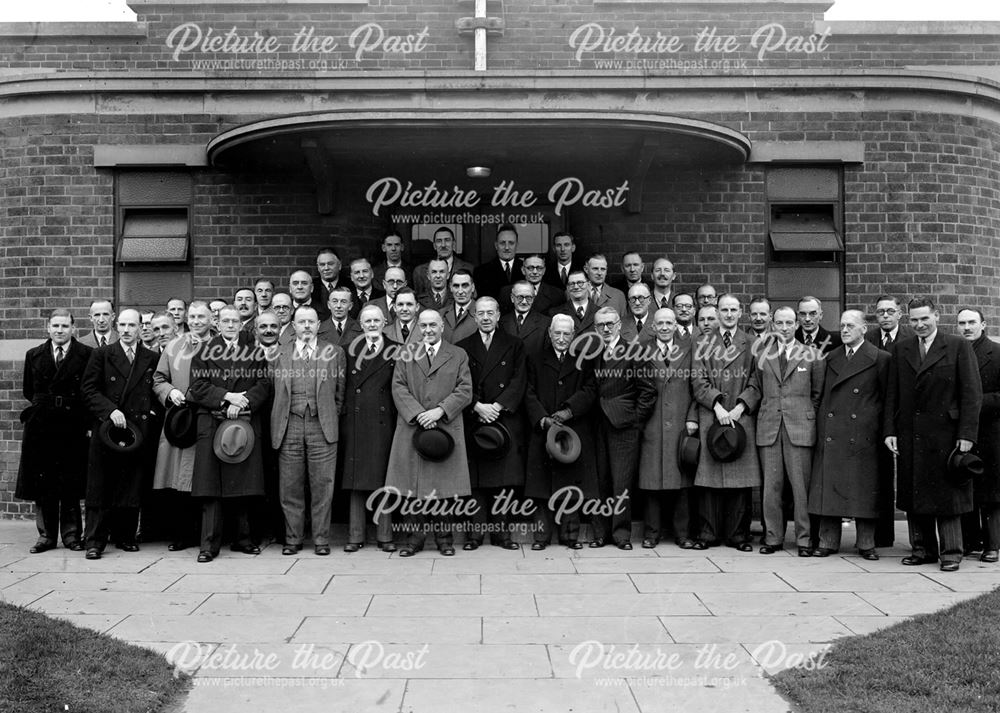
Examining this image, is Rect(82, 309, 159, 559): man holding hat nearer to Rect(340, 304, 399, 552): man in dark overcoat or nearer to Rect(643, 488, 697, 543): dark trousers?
Rect(340, 304, 399, 552): man in dark overcoat

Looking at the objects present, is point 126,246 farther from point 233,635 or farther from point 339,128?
point 233,635

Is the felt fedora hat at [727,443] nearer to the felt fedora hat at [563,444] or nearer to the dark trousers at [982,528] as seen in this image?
the felt fedora hat at [563,444]

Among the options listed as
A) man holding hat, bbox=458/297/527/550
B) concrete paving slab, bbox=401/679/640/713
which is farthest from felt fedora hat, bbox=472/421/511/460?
concrete paving slab, bbox=401/679/640/713

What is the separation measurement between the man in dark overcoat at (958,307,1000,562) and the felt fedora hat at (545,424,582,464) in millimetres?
3222

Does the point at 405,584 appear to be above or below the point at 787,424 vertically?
below

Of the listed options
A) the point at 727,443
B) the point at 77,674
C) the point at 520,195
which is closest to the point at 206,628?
the point at 77,674

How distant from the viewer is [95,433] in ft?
25.9

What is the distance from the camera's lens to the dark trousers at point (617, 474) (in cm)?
806

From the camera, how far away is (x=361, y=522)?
8.09 m

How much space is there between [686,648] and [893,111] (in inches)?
295

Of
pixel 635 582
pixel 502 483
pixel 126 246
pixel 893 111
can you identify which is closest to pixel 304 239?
pixel 126 246

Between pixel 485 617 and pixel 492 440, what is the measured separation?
7.03 feet

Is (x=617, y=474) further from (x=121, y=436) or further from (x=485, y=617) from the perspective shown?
(x=121, y=436)

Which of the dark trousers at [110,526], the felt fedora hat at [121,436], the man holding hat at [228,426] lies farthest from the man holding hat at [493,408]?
the dark trousers at [110,526]
